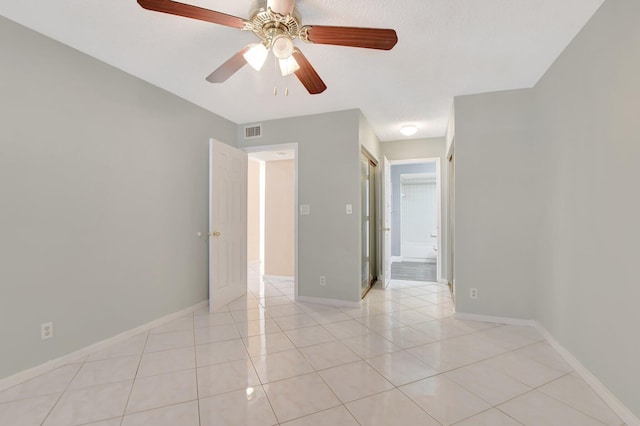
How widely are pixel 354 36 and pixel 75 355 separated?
310 cm

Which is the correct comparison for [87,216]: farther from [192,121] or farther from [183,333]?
[192,121]

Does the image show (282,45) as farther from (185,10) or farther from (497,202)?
(497,202)

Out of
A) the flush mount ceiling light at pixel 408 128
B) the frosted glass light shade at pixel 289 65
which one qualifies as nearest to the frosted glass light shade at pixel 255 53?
the frosted glass light shade at pixel 289 65

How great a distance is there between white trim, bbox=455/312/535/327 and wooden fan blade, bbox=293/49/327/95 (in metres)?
2.81

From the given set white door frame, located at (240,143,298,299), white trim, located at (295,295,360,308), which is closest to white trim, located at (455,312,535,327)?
white trim, located at (295,295,360,308)

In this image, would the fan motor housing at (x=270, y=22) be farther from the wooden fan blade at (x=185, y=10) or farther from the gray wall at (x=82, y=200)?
the gray wall at (x=82, y=200)

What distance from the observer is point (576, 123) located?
6.93 ft

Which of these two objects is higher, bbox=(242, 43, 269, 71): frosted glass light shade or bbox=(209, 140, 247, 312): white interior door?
bbox=(242, 43, 269, 71): frosted glass light shade

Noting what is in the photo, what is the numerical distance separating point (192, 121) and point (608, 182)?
3.83 meters

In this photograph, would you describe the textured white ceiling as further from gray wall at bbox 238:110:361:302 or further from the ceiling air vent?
the ceiling air vent

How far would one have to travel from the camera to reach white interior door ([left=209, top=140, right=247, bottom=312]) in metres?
3.38

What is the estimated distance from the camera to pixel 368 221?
443 cm

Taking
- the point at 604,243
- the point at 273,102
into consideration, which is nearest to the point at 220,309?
the point at 273,102

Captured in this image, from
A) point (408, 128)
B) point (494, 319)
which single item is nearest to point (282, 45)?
point (408, 128)
